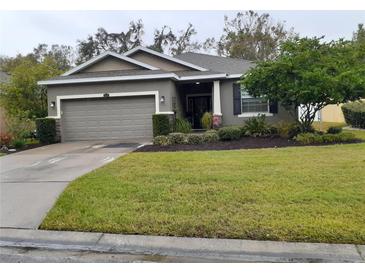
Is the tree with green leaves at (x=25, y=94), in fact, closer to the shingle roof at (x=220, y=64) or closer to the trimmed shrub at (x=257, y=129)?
the shingle roof at (x=220, y=64)

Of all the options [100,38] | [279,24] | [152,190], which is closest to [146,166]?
[152,190]

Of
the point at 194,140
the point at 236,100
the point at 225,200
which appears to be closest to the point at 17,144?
the point at 194,140

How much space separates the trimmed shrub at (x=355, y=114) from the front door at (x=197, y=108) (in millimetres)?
7980

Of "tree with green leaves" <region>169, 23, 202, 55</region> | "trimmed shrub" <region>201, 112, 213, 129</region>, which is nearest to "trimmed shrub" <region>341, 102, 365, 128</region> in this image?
"trimmed shrub" <region>201, 112, 213, 129</region>

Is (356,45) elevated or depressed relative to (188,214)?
elevated

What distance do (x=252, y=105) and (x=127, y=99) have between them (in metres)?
5.96

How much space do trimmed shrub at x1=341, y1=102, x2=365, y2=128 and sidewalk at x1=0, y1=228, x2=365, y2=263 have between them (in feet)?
52.4

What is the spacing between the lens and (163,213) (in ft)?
15.3

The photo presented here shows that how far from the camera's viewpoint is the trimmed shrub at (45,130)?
46.7 ft

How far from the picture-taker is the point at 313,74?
34.0ft

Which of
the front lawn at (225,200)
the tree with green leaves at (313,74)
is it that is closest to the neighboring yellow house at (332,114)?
the tree with green leaves at (313,74)
